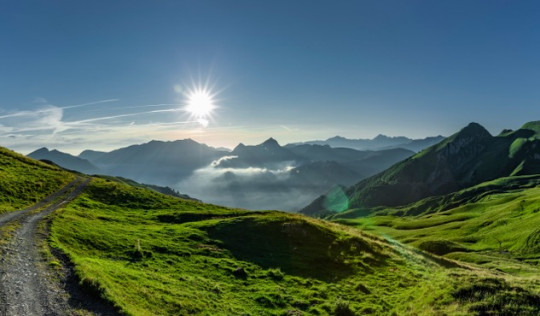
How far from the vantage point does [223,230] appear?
1943 inches

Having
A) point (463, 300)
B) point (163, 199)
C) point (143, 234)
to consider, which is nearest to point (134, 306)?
point (143, 234)

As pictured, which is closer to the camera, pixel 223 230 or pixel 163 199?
pixel 223 230

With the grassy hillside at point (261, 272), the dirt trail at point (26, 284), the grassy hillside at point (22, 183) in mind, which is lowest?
the grassy hillside at point (261, 272)

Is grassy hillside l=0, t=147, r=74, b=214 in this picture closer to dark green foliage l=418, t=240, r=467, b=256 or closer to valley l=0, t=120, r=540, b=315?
valley l=0, t=120, r=540, b=315

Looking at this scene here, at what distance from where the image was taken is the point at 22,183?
60.5 meters

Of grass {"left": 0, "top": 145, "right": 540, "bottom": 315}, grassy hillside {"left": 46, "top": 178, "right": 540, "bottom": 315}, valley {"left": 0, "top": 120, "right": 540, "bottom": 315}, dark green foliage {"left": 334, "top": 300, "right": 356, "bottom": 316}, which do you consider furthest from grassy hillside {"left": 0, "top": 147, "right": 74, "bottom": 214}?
dark green foliage {"left": 334, "top": 300, "right": 356, "bottom": 316}

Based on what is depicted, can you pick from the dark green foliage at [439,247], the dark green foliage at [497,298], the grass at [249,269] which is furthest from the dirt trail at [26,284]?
the dark green foliage at [439,247]

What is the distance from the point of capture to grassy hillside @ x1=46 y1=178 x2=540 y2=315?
78.5 ft

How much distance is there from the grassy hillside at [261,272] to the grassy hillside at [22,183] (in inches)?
336

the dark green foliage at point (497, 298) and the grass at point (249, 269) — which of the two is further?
the grass at point (249, 269)

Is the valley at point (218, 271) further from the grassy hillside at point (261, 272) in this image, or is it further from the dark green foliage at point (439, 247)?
the dark green foliage at point (439, 247)

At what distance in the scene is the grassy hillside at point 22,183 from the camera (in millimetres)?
50531

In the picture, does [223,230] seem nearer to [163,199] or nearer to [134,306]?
[134,306]

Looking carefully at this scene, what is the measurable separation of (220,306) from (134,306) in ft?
22.9
